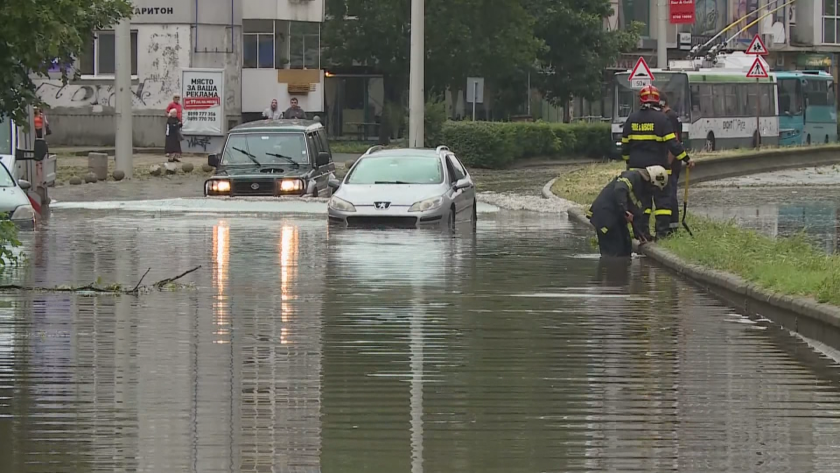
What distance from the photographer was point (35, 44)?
1148cm

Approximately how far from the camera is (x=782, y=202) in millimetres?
28031

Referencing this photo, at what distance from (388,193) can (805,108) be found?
3921cm

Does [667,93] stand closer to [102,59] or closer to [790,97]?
[790,97]

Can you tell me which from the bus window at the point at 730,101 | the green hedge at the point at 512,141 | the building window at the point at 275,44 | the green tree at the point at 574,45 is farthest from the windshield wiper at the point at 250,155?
the green tree at the point at 574,45

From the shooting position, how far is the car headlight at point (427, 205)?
21344 millimetres

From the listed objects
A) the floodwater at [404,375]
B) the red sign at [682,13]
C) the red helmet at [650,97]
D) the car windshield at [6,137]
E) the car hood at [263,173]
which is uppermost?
the red sign at [682,13]

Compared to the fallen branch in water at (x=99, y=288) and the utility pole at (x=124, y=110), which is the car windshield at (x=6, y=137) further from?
the fallen branch in water at (x=99, y=288)

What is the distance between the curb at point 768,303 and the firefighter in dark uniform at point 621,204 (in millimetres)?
905

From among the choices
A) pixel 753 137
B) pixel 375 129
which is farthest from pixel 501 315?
pixel 375 129

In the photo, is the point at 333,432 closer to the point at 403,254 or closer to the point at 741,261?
the point at 741,261

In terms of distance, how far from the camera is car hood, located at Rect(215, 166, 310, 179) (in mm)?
27219

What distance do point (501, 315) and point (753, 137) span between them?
4272 cm

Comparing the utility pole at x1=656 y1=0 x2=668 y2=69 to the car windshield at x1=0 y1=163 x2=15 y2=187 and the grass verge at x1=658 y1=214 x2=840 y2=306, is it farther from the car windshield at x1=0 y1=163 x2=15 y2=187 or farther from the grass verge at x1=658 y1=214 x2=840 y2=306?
the grass verge at x1=658 y1=214 x2=840 y2=306

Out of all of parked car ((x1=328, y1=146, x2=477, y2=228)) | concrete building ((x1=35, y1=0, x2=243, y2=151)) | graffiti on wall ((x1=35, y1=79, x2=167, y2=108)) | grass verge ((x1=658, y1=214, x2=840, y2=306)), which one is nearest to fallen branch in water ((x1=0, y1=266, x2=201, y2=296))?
grass verge ((x1=658, y1=214, x2=840, y2=306))
